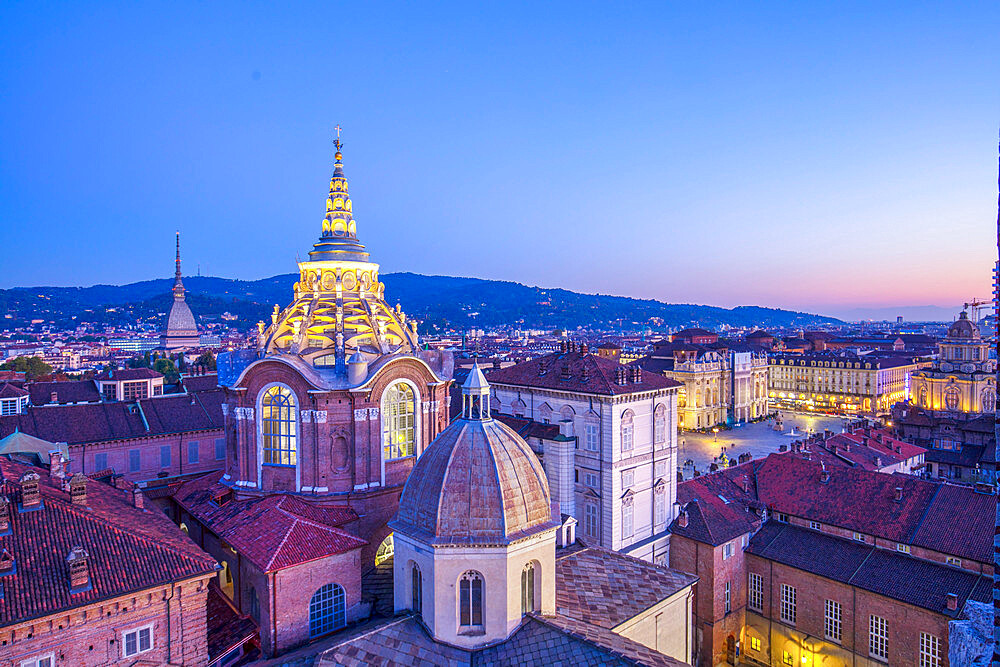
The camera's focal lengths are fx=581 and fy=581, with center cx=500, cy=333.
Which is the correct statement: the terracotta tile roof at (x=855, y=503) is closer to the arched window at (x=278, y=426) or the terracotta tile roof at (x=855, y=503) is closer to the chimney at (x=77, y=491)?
the arched window at (x=278, y=426)

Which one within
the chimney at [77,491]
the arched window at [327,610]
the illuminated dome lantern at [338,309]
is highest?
the illuminated dome lantern at [338,309]

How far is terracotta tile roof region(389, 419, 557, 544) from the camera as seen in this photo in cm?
1892

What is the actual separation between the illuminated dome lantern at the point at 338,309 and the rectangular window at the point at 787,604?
25019 millimetres

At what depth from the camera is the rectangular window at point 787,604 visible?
32.5 metres

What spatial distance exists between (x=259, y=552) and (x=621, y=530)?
→ 21.9 m

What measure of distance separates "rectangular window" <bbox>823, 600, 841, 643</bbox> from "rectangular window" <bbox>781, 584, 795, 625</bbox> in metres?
1.89

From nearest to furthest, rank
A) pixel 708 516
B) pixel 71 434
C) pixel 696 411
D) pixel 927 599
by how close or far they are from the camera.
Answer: pixel 927 599
pixel 708 516
pixel 71 434
pixel 696 411

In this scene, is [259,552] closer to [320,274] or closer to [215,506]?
[215,506]

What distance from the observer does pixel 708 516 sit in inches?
1410

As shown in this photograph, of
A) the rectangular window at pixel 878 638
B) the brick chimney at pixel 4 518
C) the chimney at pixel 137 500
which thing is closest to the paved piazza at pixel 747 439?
the rectangular window at pixel 878 638

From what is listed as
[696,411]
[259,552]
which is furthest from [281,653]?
[696,411]

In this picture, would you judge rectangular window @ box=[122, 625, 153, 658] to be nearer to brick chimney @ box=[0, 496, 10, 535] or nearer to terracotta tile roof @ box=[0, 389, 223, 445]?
brick chimney @ box=[0, 496, 10, 535]

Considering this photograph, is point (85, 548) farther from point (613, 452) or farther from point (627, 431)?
point (627, 431)

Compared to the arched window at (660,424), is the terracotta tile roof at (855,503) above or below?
below
